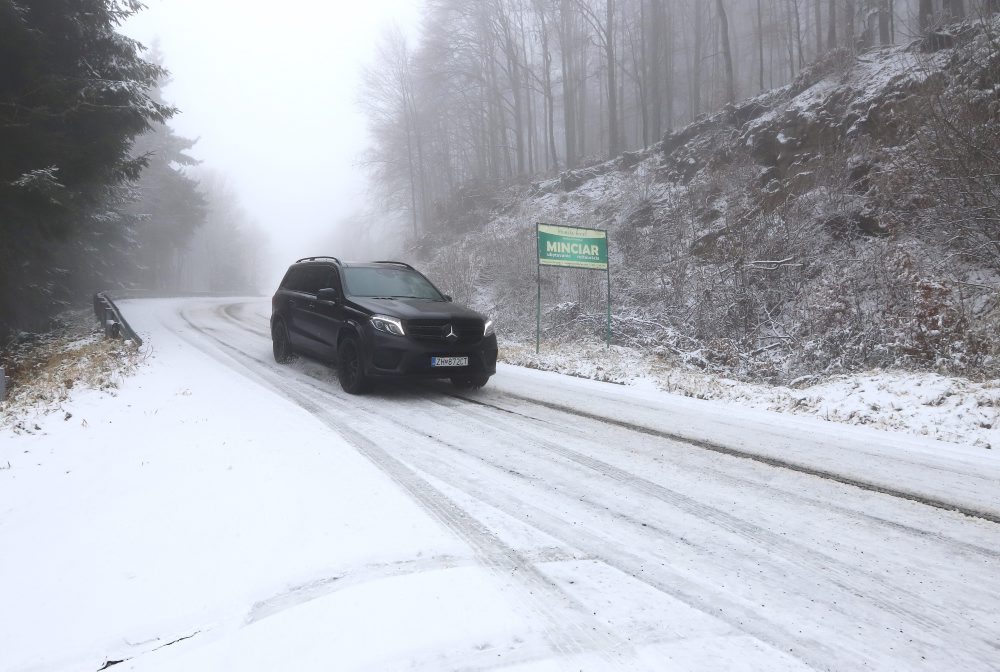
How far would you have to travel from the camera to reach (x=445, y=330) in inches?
282

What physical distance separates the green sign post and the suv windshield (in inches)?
148

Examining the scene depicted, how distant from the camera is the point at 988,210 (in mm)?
8242

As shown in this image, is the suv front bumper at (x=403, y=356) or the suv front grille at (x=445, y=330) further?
the suv front grille at (x=445, y=330)

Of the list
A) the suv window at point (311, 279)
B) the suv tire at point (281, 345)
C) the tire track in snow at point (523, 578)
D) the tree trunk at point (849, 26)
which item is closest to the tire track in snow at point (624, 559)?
the tire track in snow at point (523, 578)

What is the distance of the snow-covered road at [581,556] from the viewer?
2.24 metres

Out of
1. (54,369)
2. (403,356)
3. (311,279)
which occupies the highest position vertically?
(311,279)

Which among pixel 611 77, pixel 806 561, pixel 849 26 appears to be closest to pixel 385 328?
pixel 806 561

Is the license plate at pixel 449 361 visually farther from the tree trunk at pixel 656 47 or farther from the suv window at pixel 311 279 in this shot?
the tree trunk at pixel 656 47

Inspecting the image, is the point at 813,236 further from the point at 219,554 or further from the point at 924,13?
the point at 219,554

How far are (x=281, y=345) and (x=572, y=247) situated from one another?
6.44m

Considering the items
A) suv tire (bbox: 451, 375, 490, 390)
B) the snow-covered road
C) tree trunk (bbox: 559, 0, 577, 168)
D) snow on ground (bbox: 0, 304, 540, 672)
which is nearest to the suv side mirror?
suv tire (bbox: 451, 375, 490, 390)

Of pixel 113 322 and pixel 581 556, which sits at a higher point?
pixel 113 322

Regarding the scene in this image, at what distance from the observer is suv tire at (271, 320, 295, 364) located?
31.6 feet

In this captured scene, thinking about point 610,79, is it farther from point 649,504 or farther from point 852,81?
point 649,504
